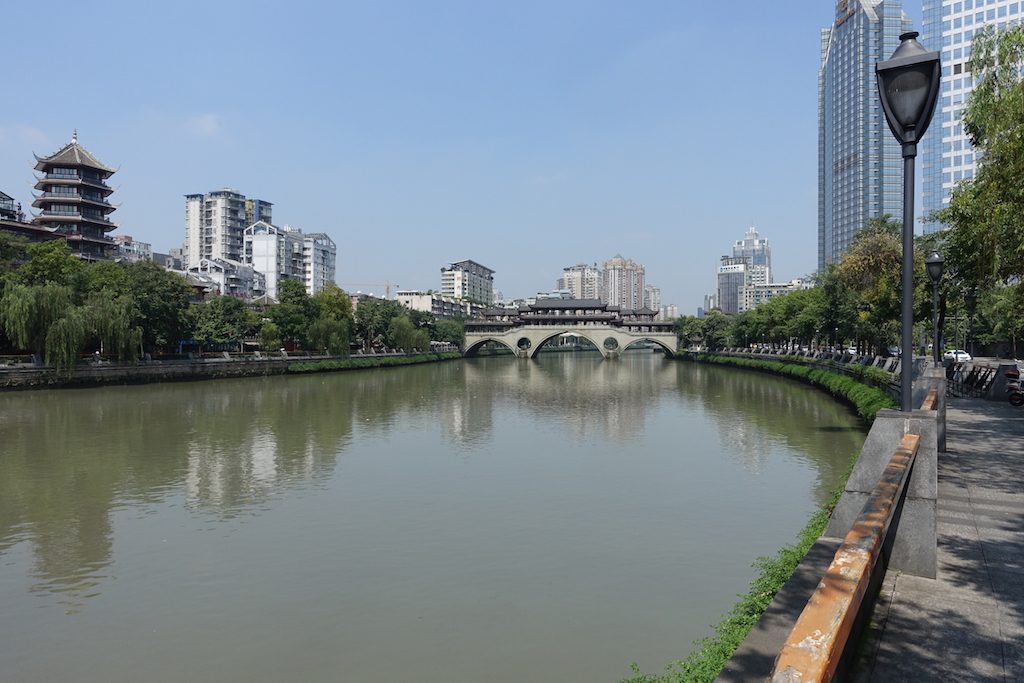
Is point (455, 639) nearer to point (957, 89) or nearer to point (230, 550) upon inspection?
point (230, 550)

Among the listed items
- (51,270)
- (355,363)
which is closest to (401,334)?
(355,363)

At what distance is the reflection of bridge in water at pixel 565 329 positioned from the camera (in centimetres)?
8631

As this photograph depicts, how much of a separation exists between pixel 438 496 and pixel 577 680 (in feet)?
24.8

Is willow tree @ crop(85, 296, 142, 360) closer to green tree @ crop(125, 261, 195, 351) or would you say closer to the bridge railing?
green tree @ crop(125, 261, 195, 351)

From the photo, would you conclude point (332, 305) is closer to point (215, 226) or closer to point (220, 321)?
point (220, 321)

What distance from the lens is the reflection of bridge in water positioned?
8631 centimetres

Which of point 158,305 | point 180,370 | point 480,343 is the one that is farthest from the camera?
point 480,343

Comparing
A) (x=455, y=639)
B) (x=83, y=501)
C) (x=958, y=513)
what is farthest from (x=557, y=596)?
(x=83, y=501)

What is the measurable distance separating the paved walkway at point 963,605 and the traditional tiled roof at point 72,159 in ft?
211

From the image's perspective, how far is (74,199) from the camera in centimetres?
5441

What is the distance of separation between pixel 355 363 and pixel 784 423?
135 feet

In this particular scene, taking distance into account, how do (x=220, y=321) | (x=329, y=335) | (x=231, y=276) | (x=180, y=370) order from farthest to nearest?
(x=231, y=276) → (x=329, y=335) → (x=220, y=321) → (x=180, y=370)

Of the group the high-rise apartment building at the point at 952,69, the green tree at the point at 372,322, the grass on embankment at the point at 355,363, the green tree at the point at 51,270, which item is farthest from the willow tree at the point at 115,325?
the high-rise apartment building at the point at 952,69

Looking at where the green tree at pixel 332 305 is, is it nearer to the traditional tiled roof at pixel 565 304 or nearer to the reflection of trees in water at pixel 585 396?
the reflection of trees in water at pixel 585 396
